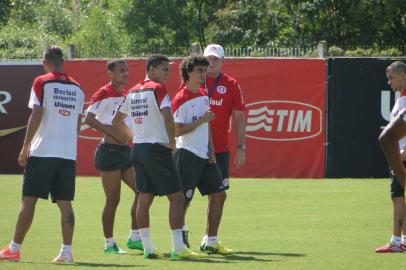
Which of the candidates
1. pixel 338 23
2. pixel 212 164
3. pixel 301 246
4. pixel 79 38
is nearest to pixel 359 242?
pixel 301 246

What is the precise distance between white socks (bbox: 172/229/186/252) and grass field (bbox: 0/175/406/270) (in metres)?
0.25

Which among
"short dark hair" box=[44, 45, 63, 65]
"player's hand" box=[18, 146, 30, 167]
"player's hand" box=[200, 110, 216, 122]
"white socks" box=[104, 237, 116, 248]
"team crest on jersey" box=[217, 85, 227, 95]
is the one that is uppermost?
"short dark hair" box=[44, 45, 63, 65]

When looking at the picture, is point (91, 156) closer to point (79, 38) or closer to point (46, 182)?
point (46, 182)

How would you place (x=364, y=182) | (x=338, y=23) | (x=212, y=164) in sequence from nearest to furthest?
(x=212, y=164)
(x=364, y=182)
(x=338, y=23)

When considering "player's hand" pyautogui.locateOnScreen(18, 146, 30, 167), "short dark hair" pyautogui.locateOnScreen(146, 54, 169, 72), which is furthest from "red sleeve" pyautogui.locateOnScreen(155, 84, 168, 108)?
"player's hand" pyautogui.locateOnScreen(18, 146, 30, 167)

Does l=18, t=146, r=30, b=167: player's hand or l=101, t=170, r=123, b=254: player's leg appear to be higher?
l=18, t=146, r=30, b=167: player's hand

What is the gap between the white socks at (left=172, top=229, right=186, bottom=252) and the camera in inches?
412

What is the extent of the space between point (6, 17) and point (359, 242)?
3236 centimetres

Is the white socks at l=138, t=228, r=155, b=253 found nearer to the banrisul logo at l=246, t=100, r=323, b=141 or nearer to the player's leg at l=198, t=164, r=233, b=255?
the player's leg at l=198, t=164, r=233, b=255

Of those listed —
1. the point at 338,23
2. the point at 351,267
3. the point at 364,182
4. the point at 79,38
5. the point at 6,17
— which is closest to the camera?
the point at 351,267

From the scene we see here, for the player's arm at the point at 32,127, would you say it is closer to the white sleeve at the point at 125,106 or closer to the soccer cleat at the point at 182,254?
the white sleeve at the point at 125,106

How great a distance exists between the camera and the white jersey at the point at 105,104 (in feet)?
37.6

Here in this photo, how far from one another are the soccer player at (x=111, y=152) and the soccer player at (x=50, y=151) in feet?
3.30

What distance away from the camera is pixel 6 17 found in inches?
1666
